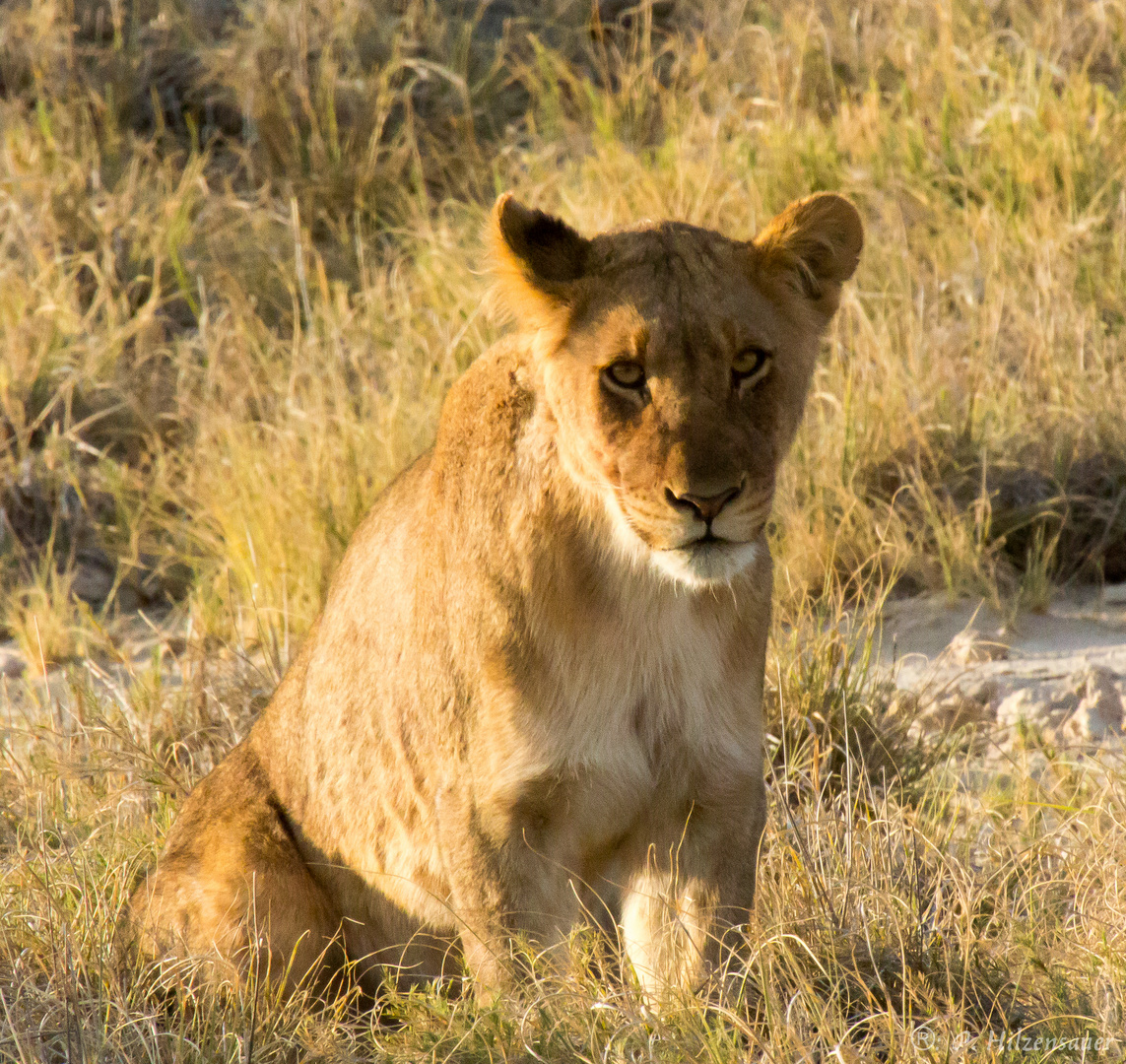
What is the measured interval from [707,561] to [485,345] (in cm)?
364

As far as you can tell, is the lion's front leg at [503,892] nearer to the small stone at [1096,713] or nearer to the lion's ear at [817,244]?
the lion's ear at [817,244]

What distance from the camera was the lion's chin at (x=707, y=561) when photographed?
2.60 metres

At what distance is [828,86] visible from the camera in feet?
25.7

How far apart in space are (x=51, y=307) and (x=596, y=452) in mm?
4636

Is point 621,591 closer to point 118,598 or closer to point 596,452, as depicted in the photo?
point 596,452

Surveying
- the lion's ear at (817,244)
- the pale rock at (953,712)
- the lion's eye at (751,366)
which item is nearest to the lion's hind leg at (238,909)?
the lion's eye at (751,366)

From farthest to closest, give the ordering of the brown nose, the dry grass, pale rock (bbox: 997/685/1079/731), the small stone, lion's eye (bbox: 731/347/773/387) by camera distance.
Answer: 1. pale rock (bbox: 997/685/1079/731)
2. the small stone
3. the dry grass
4. lion's eye (bbox: 731/347/773/387)
5. the brown nose

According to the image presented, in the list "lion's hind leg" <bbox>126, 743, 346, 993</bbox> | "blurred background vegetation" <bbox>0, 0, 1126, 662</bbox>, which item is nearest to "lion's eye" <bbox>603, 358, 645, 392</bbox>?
"lion's hind leg" <bbox>126, 743, 346, 993</bbox>

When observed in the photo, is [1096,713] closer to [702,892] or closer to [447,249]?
[702,892]

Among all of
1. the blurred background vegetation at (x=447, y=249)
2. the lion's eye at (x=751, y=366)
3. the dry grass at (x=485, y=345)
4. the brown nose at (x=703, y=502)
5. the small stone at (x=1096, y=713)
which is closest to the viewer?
the brown nose at (x=703, y=502)

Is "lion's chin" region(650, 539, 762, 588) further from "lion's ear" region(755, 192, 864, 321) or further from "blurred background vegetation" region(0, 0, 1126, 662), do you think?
"blurred background vegetation" region(0, 0, 1126, 662)

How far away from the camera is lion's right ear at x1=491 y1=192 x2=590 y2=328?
8.89ft

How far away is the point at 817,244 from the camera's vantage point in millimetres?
2910

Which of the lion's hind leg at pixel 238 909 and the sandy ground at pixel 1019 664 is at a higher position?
the lion's hind leg at pixel 238 909
